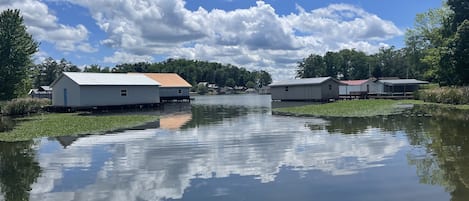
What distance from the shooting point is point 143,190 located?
8992mm

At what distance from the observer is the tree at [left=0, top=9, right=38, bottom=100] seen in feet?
120

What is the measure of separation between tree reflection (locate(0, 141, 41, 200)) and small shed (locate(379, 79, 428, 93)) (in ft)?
192

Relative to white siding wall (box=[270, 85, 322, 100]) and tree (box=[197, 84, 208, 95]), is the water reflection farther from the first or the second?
tree (box=[197, 84, 208, 95])

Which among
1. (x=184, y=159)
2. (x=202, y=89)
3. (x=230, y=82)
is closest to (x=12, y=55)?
(x=184, y=159)

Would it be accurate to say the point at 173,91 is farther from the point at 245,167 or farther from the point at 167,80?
the point at 245,167

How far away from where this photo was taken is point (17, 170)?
11445 mm

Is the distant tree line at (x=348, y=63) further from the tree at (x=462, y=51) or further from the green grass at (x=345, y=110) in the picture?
the green grass at (x=345, y=110)

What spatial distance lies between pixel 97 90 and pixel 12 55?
26.3 feet

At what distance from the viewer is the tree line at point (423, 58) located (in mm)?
35531

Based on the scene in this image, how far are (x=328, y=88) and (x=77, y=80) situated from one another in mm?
31577

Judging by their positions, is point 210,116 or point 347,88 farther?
point 347,88

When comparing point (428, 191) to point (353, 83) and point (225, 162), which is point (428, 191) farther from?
point (353, 83)

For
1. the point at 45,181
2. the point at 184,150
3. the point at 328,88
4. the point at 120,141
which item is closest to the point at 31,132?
the point at 120,141

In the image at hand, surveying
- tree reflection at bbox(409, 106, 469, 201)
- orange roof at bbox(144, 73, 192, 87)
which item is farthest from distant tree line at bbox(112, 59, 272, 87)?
tree reflection at bbox(409, 106, 469, 201)
